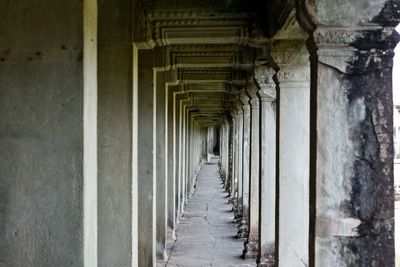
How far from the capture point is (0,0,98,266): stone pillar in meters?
3.53

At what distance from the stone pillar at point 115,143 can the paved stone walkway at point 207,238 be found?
353 centimetres

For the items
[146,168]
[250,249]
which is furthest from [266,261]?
[146,168]

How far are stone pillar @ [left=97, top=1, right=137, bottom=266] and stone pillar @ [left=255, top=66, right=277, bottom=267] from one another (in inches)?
110

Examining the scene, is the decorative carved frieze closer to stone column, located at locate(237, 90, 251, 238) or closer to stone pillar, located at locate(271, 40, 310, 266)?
stone pillar, located at locate(271, 40, 310, 266)

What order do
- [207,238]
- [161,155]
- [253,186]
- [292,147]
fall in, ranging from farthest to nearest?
[207,238]
[253,186]
[161,155]
[292,147]

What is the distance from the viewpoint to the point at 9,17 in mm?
3553

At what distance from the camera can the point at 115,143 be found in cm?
574

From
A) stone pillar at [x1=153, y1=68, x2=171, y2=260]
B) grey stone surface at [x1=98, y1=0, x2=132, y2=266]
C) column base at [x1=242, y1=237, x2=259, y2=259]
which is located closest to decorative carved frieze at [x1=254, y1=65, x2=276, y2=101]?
stone pillar at [x1=153, y1=68, x2=171, y2=260]

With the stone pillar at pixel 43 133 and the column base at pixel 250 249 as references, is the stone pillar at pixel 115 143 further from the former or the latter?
the column base at pixel 250 249

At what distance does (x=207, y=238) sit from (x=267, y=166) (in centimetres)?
411

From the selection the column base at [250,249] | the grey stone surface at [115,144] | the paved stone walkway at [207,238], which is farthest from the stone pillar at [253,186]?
the grey stone surface at [115,144]

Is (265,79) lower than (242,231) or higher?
higher

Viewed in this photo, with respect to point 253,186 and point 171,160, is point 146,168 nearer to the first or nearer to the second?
point 253,186

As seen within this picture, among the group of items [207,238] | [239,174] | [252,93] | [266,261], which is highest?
[252,93]
